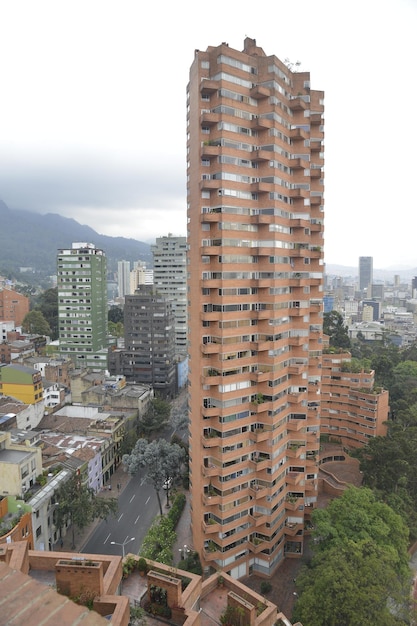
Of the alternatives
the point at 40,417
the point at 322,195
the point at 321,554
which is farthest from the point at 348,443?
the point at 40,417

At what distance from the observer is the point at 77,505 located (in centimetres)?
3553

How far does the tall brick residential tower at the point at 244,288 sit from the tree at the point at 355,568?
→ 4.53 meters

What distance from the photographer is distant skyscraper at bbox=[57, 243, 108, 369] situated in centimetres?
8475

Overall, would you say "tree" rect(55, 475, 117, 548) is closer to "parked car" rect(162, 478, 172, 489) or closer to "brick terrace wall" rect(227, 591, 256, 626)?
"parked car" rect(162, 478, 172, 489)

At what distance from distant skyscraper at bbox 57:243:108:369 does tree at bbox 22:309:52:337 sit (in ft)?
70.7

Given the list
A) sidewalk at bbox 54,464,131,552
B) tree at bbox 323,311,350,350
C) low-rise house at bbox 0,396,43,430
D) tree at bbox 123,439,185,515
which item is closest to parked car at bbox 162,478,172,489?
tree at bbox 123,439,185,515

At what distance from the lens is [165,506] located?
44.3 meters

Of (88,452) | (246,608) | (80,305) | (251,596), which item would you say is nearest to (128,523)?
(88,452)

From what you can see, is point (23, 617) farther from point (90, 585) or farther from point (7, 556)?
point (7, 556)

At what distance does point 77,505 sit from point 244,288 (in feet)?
78.6

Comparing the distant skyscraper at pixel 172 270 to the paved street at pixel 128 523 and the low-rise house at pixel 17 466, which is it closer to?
the paved street at pixel 128 523

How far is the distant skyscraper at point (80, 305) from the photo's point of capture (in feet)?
278

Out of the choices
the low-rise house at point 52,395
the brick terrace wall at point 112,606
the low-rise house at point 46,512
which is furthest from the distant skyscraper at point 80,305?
the brick terrace wall at point 112,606

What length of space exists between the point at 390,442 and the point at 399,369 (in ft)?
121
